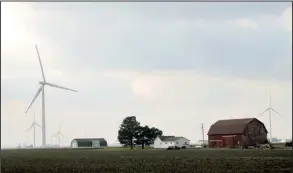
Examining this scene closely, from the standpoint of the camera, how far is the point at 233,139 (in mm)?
114750

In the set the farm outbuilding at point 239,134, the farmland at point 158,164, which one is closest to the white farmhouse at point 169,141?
the farm outbuilding at point 239,134

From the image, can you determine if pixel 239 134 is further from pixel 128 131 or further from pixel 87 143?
pixel 87 143

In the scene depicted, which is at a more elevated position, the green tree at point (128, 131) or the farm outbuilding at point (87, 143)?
the green tree at point (128, 131)

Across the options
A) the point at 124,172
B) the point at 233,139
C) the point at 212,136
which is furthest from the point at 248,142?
the point at 124,172

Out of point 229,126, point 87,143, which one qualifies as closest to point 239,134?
point 229,126

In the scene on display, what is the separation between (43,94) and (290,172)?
6955 cm

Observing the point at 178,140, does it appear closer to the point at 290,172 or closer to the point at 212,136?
the point at 212,136

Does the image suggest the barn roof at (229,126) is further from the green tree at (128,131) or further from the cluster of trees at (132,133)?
the green tree at (128,131)

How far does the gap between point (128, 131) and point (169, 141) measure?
1106 inches

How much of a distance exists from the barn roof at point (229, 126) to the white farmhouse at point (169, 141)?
1008 centimetres

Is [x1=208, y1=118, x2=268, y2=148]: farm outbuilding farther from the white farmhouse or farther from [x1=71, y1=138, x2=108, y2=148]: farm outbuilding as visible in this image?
[x1=71, y1=138, x2=108, y2=148]: farm outbuilding

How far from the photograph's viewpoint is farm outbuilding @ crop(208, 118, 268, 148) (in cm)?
11438

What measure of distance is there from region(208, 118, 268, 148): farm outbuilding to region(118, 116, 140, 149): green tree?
2090 cm

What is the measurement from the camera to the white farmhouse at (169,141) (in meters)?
130
